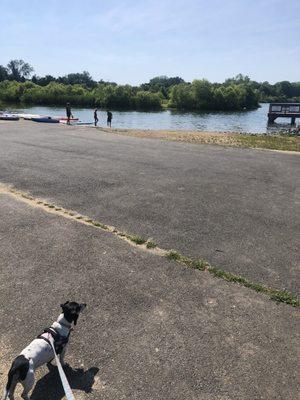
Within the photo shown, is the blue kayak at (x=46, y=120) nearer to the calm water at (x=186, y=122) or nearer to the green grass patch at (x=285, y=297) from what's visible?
the calm water at (x=186, y=122)

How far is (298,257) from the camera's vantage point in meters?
9.38

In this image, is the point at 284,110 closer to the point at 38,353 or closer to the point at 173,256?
the point at 173,256

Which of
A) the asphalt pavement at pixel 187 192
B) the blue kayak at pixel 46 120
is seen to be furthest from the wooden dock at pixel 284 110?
the asphalt pavement at pixel 187 192

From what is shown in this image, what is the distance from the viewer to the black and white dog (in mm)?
4598

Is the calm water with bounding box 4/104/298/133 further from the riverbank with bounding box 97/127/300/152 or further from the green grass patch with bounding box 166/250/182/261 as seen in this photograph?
the green grass patch with bounding box 166/250/182/261

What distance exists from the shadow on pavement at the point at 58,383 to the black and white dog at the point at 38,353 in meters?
0.25

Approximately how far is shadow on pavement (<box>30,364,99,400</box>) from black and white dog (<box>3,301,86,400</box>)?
0.25m

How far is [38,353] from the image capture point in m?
4.92

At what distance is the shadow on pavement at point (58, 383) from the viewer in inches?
203

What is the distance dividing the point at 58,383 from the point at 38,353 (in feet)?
2.55

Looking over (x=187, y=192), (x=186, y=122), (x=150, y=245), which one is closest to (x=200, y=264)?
(x=150, y=245)

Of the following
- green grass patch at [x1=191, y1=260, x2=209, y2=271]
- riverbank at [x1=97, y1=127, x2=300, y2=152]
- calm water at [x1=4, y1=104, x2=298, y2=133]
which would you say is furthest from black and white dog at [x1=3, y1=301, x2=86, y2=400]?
calm water at [x1=4, y1=104, x2=298, y2=133]

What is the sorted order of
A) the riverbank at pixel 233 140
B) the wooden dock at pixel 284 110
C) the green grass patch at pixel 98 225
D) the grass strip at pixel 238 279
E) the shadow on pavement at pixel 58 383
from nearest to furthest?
1. the shadow on pavement at pixel 58 383
2. the grass strip at pixel 238 279
3. the green grass patch at pixel 98 225
4. the riverbank at pixel 233 140
5. the wooden dock at pixel 284 110

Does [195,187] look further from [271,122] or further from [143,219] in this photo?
[271,122]
